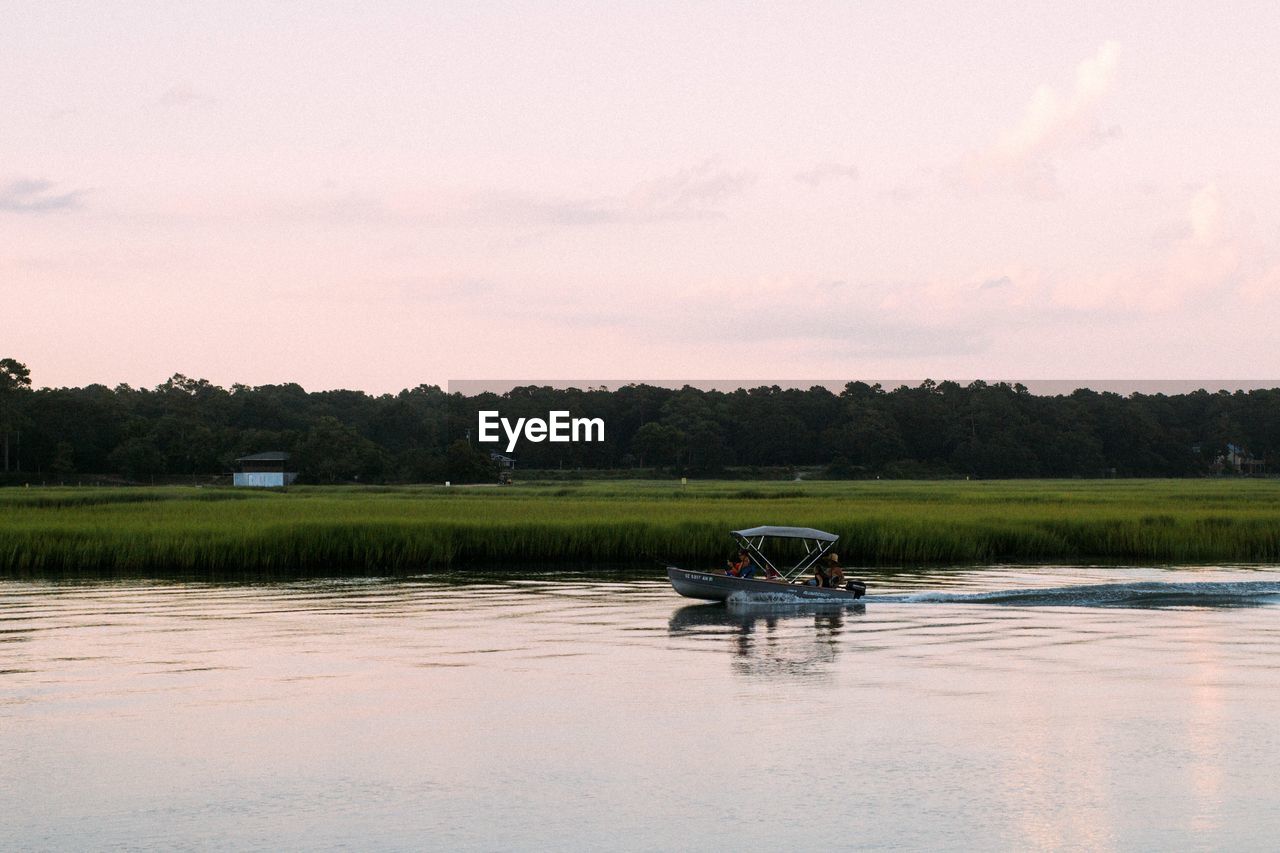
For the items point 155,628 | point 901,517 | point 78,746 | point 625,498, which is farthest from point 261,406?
point 78,746

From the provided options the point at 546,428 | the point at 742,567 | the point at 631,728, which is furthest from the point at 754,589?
the point at 546,428

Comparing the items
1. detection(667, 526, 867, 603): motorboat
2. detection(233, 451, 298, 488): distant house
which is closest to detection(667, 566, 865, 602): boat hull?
detection(667, 526, 867, 603): motorboat

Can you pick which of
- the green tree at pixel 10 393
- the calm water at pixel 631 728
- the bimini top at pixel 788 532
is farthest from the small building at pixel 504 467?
the calm water at pixel 631 728

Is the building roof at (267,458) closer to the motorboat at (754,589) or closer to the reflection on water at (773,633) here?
the motorboat at (754,589)

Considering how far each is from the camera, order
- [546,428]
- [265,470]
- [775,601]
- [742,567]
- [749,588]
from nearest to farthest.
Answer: [749,588]
[775,601]
[742,567]
[265,470]
[546,428]

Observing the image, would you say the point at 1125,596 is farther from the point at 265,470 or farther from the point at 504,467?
the point at 265,470

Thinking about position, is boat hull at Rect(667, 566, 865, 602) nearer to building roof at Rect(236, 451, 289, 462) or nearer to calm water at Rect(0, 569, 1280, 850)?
calm water at Rect(0, 569, 1280, 850)
